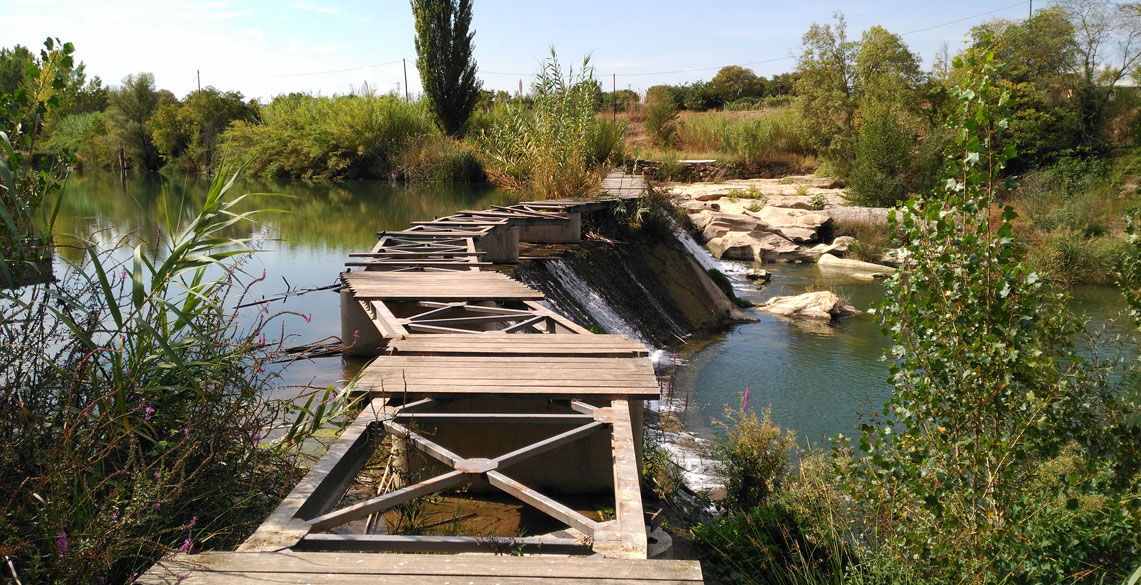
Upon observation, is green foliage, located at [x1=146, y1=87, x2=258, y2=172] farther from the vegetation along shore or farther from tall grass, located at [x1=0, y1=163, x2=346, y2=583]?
tall grass, located at [x1=0, y1=163, x2=346, y2=583]

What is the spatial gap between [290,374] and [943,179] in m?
5.36

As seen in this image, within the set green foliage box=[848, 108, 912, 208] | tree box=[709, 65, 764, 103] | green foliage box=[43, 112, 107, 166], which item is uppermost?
tree box=[709, 65, 764, 103]

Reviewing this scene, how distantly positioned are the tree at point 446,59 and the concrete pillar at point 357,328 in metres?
24.5

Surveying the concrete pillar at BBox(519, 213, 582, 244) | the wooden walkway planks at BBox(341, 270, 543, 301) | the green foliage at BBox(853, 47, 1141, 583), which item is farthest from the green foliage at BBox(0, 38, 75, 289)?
the concrete pillar at BBox(519, 213, 582, 244)

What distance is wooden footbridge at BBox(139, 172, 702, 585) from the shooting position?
90.9 inches

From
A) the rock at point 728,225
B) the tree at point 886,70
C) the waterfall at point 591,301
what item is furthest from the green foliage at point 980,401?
the tree at point 886,70

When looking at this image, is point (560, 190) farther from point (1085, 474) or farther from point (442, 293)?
point (1085, 474)

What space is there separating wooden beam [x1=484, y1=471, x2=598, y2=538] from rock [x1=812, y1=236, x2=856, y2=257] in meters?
14.5

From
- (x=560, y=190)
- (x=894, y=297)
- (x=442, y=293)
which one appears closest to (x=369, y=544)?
(x=894, y=297)

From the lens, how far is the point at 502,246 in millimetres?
9469

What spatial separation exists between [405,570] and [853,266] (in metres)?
14.4

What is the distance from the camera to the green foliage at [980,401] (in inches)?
114

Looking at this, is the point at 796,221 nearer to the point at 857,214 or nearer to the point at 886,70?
the point at 857,214

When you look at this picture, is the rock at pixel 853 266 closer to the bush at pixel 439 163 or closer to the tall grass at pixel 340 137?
the bush at pixel 439 163
